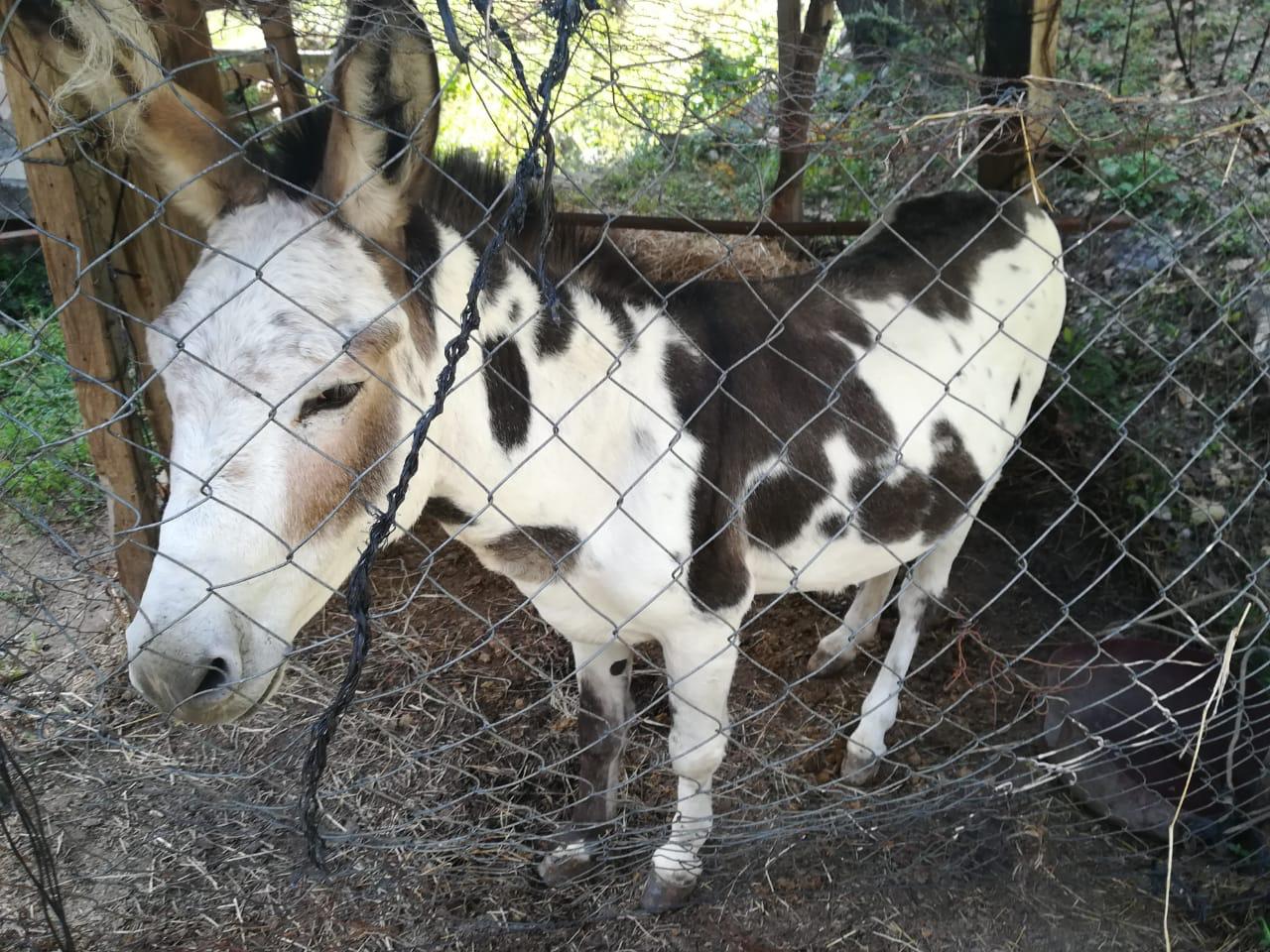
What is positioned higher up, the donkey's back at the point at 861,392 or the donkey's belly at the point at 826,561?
the donkey's back at the point at 861,392

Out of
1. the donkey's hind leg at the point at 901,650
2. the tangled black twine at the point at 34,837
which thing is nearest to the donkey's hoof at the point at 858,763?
the donkey's hind leg at the point at 901,650

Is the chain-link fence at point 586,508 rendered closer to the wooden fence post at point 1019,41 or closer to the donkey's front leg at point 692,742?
the donkey's front leg at point 692,742

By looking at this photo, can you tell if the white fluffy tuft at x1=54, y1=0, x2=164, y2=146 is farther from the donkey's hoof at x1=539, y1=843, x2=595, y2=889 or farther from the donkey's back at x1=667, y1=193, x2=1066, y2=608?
the donkey's hoof at x1=539, y1=843, x2=595, y2=889

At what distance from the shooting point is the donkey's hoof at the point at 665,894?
2.19 metres

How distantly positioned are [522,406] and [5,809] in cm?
142

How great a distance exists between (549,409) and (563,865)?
4.34ft

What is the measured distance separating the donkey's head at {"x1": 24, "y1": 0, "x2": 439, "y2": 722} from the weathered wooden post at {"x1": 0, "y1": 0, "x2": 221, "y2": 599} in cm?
41

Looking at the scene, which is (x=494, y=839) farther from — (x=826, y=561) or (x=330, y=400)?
(x=330, y=400)

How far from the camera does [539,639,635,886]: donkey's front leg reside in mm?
2254

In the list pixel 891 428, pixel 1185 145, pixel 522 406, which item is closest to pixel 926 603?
pixel 891 428

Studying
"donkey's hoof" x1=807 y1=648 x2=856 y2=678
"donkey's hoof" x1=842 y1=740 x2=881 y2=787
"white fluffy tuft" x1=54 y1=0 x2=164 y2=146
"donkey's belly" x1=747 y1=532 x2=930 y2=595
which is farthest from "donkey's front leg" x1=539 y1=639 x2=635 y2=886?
"white fluffy tuft" x1=54 y1=0 x2=164 y2=146

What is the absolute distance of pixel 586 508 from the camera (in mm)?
1798

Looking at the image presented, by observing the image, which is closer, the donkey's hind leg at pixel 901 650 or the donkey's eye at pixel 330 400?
the donkey's eye at pixel 330 400

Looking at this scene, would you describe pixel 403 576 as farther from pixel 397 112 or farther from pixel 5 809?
pixel 397 112
